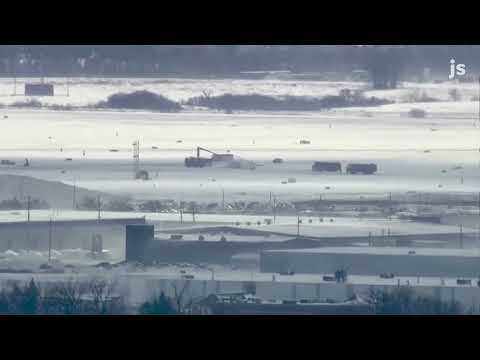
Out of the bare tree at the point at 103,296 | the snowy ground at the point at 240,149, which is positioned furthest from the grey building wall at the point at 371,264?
the bare tree at the point at 103,296

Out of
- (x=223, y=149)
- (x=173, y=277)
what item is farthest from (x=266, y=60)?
(x=173, y=277)

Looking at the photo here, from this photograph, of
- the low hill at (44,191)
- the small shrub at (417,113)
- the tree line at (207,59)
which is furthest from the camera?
the small shrub at (417,113)

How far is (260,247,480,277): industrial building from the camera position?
479 cm

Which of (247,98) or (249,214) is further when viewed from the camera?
(247,98)

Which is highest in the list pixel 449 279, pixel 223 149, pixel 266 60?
pixel 266 60

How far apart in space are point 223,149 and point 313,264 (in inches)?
33.6

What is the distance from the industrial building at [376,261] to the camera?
15.7 feet

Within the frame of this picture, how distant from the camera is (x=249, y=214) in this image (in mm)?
5320

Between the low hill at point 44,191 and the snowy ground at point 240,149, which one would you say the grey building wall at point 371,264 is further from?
the low hill at point 44,191

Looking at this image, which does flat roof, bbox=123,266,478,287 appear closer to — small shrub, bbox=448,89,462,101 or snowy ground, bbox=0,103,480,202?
snowy ground, bbox=0,103,480,202

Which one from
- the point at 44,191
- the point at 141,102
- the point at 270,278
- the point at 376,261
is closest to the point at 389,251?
the point at 376,261

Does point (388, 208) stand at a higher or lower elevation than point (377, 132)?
lower
